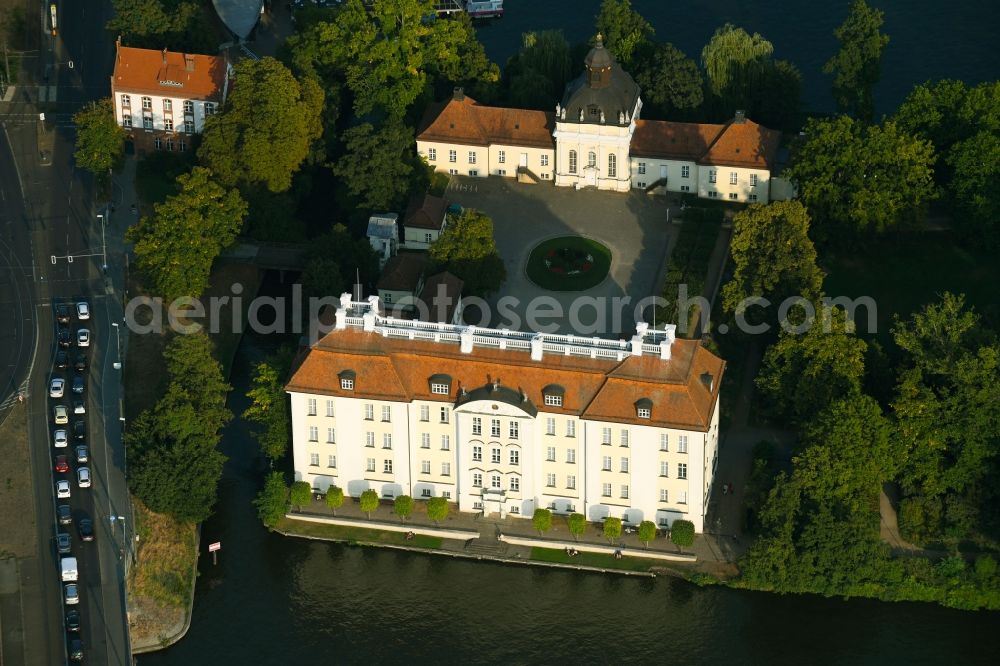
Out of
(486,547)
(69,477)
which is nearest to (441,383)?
(486,547)

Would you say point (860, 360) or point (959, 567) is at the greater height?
point (860, 360)

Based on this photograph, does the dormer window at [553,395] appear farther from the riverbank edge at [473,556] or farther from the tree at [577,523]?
the riverbank edge at [473,556]

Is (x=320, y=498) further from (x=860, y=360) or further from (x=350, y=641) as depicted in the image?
(x=860, y=360)

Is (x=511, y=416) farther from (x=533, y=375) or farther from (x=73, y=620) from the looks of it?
(x=73, y=620)

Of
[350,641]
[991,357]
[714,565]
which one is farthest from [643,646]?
[991,357]

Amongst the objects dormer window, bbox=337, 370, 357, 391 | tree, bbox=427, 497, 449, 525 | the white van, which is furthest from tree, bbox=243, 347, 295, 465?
the white van

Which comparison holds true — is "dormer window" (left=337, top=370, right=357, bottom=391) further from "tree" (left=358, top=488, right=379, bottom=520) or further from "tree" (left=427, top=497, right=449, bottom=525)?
"tree" (left=427, top=497, right=449, bottom=525)

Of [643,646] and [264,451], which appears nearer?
[643,646]
